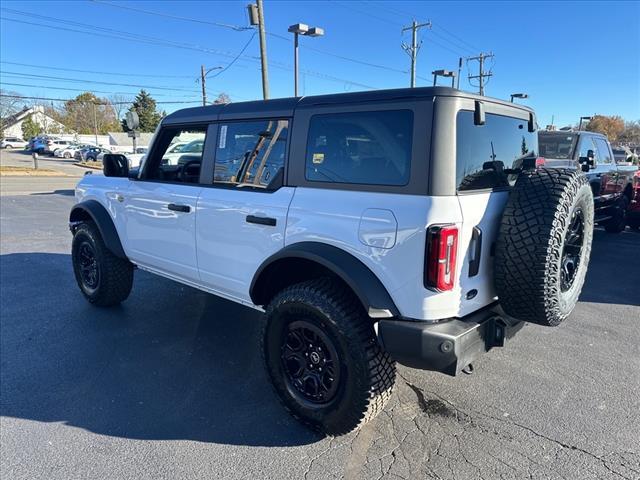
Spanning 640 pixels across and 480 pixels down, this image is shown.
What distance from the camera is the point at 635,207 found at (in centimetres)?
930

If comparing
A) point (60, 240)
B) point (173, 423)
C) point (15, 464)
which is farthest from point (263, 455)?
point (60, 240)

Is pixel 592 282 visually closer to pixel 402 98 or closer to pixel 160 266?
pixel 402 98

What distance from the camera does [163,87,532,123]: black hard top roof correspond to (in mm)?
2340

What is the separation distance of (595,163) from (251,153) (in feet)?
23.9

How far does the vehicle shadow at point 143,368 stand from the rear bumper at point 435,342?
85cm

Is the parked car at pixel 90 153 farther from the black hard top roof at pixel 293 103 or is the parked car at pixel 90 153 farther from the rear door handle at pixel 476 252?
the rear door handle at pixel 476 252

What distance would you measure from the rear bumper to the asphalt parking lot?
0.59m

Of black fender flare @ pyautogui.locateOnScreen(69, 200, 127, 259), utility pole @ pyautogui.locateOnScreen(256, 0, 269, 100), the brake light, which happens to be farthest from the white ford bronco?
utility pole @ pyautogui.locateOnScreen(256, 0, 269, 100)

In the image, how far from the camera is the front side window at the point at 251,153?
2.99 meters

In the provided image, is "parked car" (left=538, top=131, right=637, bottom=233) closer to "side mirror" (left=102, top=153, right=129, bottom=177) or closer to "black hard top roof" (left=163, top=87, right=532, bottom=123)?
"black hard top roof" (left=163, top=87, right=532, bottom=123)

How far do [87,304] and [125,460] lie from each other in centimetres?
285

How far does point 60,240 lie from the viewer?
8031mm

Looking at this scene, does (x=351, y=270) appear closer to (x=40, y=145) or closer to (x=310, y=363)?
(x=310, y=363)

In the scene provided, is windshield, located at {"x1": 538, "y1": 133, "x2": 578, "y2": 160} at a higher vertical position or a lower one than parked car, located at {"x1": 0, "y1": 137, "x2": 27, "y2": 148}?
lower
